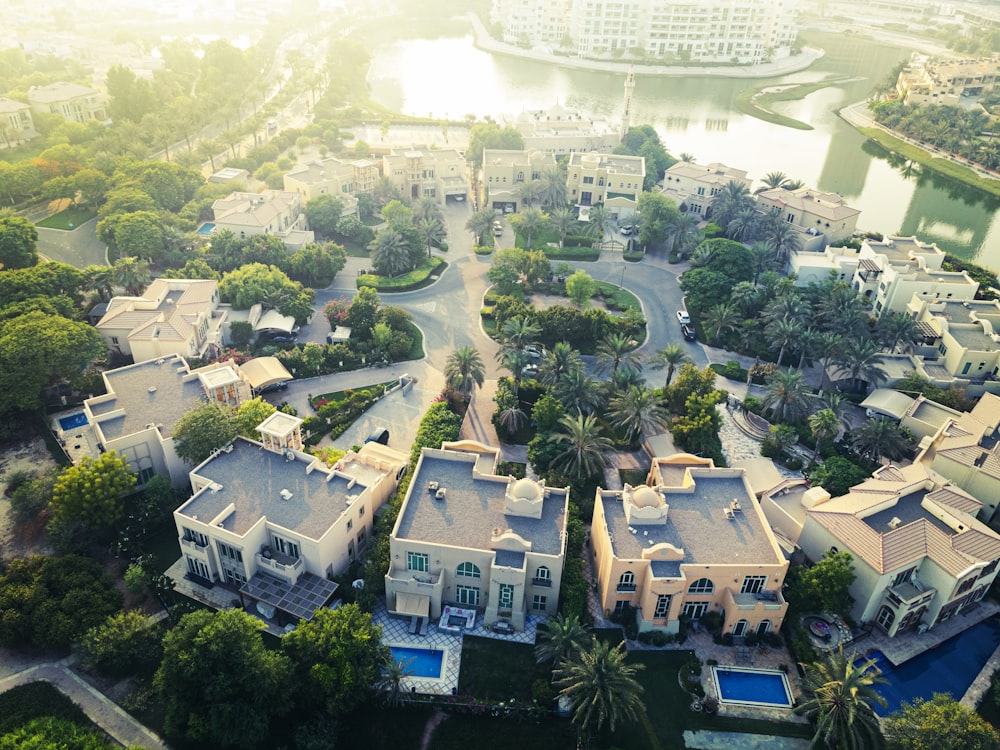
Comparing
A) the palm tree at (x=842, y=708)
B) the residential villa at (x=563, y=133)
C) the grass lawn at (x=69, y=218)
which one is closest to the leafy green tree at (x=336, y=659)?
the palm tree at (x=842, y=708)

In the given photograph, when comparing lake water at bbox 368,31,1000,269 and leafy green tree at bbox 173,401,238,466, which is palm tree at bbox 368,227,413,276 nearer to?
leafy green tree at bbox 173,401,238,466

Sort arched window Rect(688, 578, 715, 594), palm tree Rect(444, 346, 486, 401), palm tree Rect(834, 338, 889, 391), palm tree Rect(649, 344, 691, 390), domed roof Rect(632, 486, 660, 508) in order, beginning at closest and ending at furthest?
arched window Rect(688, 578, 715, 594), domed roof Rect(632, 486, 660, 508), palm tree Rect(444, 346, 486, 401), palm tree Rect(649, 344, 691, 390), palm tree Rect(834, 338, 889, 391)

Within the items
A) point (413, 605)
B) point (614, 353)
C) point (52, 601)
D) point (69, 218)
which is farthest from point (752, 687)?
point (69, 218)

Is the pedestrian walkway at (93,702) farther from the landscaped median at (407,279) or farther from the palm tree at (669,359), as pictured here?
the landscaped median at (407,279)

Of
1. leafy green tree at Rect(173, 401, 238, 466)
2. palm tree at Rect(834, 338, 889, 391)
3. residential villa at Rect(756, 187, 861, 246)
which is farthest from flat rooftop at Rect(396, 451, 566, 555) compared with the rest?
residential villa at Rect(756, 187, 861, 246)

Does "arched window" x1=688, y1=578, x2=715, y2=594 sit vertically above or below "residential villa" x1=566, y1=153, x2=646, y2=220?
below

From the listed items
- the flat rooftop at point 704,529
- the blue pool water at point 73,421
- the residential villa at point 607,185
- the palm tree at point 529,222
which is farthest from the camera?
the residential villa at point 607,185

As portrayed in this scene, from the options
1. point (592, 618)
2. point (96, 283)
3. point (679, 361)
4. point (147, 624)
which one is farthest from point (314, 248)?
Result: point (592, 618)
